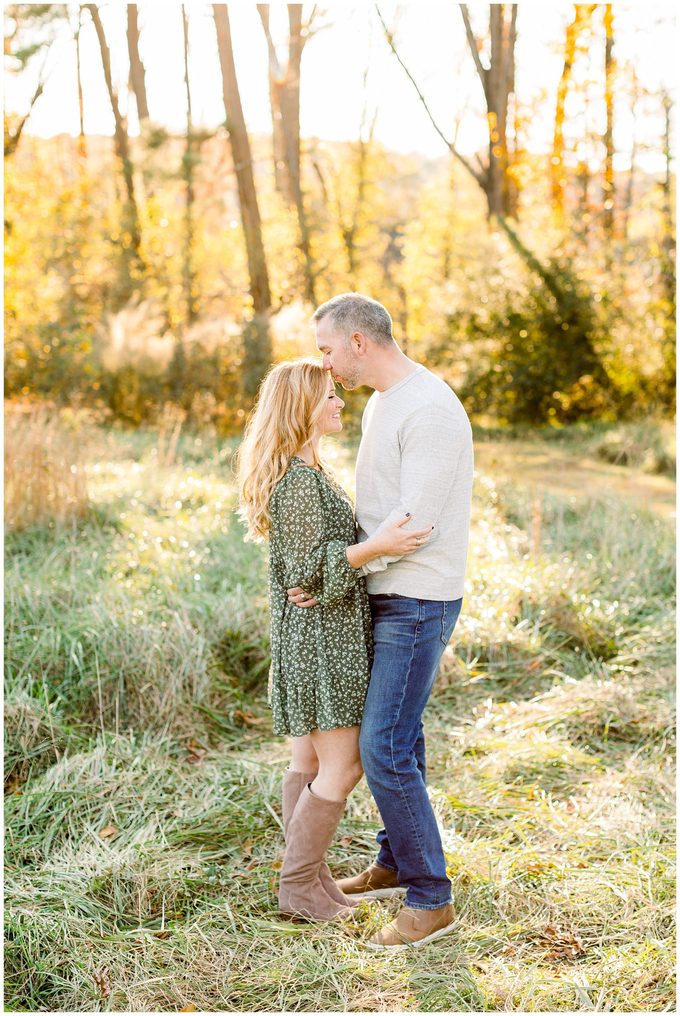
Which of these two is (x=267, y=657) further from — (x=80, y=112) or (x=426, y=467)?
(x=80, y=112)

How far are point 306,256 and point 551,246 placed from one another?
523 centimetres

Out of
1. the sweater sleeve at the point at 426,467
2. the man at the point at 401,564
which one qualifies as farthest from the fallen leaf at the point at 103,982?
the sweater sleeve at the point at 426,467

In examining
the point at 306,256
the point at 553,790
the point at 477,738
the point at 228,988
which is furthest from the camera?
the point at 306,256

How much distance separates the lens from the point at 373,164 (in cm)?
2416

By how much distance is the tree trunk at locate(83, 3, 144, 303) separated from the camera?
17.3m

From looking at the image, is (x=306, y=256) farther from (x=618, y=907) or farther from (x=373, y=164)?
(x=618, y=907)

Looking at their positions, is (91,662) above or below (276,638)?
below

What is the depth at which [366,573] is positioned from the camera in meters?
2.69

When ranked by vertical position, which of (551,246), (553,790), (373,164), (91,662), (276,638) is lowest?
(553,790)

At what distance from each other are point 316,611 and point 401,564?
0.30 meters

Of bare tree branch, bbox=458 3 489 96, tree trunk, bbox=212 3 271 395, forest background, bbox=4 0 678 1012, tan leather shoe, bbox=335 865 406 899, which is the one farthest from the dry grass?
bare tree branch, bbox=458 3 489 96

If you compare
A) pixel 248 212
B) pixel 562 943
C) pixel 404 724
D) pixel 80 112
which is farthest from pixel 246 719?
pixel 80 112

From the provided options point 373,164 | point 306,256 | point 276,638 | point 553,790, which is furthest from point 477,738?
point 373,164

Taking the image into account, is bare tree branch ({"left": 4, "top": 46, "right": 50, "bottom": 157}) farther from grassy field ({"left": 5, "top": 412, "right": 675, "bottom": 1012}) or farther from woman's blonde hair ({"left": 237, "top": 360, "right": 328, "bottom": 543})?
woman's blonde hair ({"left": 237, "top": 360, "right": 328, "bottom": 543})
